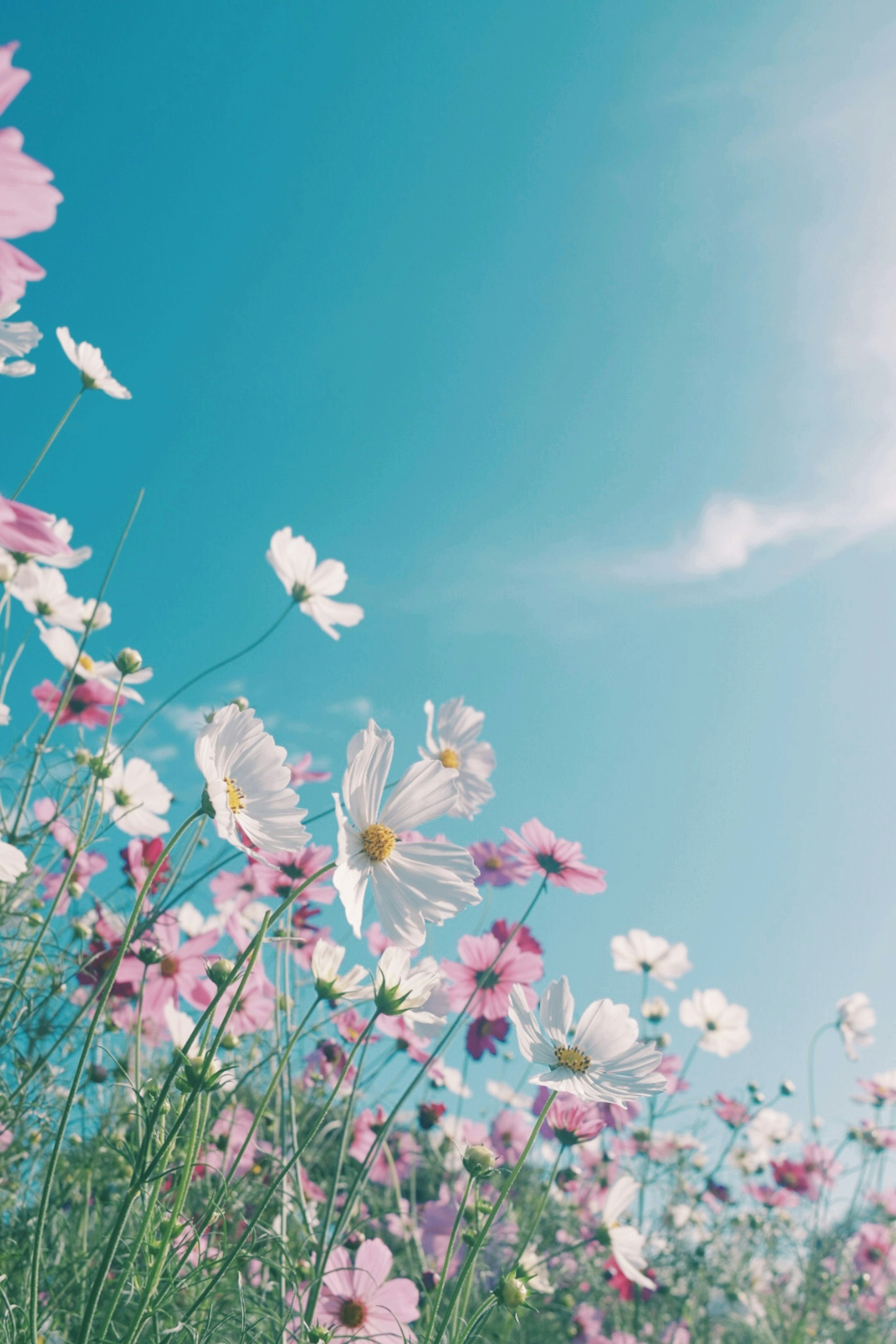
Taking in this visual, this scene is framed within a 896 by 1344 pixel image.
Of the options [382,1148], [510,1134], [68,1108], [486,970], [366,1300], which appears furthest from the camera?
[510,1134]

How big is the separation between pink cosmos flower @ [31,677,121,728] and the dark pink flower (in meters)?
0.88

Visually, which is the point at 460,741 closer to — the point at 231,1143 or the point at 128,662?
the point at 128,662

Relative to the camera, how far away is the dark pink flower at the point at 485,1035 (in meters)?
1.43

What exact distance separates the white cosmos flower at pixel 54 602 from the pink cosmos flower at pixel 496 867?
2.81 ft

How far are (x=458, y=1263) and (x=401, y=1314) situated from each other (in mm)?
836

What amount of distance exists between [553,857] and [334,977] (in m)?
0.55

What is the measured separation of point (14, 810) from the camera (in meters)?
1.23

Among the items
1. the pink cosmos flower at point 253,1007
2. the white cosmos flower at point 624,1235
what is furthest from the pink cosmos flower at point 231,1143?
the white cosmos flower at point 624,1235

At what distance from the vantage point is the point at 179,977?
1.17m

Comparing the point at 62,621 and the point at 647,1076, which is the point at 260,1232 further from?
the point at 62,621

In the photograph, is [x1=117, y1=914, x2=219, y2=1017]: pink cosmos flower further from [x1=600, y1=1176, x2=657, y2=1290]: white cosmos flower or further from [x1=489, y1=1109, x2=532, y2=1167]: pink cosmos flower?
[x1=489, y1=1109, x2=532, y2=1167]: pink cosmos flower

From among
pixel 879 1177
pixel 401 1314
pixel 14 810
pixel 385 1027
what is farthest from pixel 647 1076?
pixel 879 1177

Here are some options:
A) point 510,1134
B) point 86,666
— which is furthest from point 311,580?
point 510,1134

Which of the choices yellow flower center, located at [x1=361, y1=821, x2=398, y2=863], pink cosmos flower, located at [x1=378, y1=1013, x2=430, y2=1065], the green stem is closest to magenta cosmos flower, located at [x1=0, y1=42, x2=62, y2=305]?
the green stem
